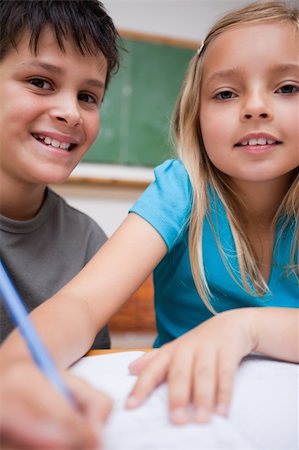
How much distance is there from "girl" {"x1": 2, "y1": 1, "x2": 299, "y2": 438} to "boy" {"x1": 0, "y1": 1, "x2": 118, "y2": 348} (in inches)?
7.5

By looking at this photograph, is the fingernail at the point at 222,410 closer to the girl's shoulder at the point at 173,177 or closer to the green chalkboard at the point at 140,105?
the girl's shoulder at the point at 173,177

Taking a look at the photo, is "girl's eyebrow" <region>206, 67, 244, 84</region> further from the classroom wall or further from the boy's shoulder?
the classroom wall

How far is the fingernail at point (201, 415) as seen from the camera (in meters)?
0.39

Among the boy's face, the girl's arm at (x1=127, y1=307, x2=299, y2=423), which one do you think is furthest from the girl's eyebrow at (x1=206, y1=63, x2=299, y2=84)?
the girl's arm at (x1=127, y1=307, x2=299, y2=423)

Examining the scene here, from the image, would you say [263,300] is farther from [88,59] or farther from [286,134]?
[88,59]

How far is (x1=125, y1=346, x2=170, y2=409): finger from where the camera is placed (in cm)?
41

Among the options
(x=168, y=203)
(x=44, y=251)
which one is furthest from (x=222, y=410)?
(x=44, y=251)

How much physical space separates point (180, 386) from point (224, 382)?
0.04m

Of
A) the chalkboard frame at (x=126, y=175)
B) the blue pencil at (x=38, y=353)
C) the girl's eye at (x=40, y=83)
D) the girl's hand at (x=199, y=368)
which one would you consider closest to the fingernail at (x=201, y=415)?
the girl's hand at (x=199, y=368)

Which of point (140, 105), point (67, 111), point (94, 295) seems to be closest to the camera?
point (94, 295)

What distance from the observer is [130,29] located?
8.49 feet

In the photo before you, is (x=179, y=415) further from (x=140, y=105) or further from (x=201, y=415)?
(x=140, y=105)

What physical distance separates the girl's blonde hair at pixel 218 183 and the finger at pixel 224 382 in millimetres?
392

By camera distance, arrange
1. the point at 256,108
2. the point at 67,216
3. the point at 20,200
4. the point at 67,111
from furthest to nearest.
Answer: the point at 67,216, the point at 20,200, the point at 67,111, the point at 256,108
